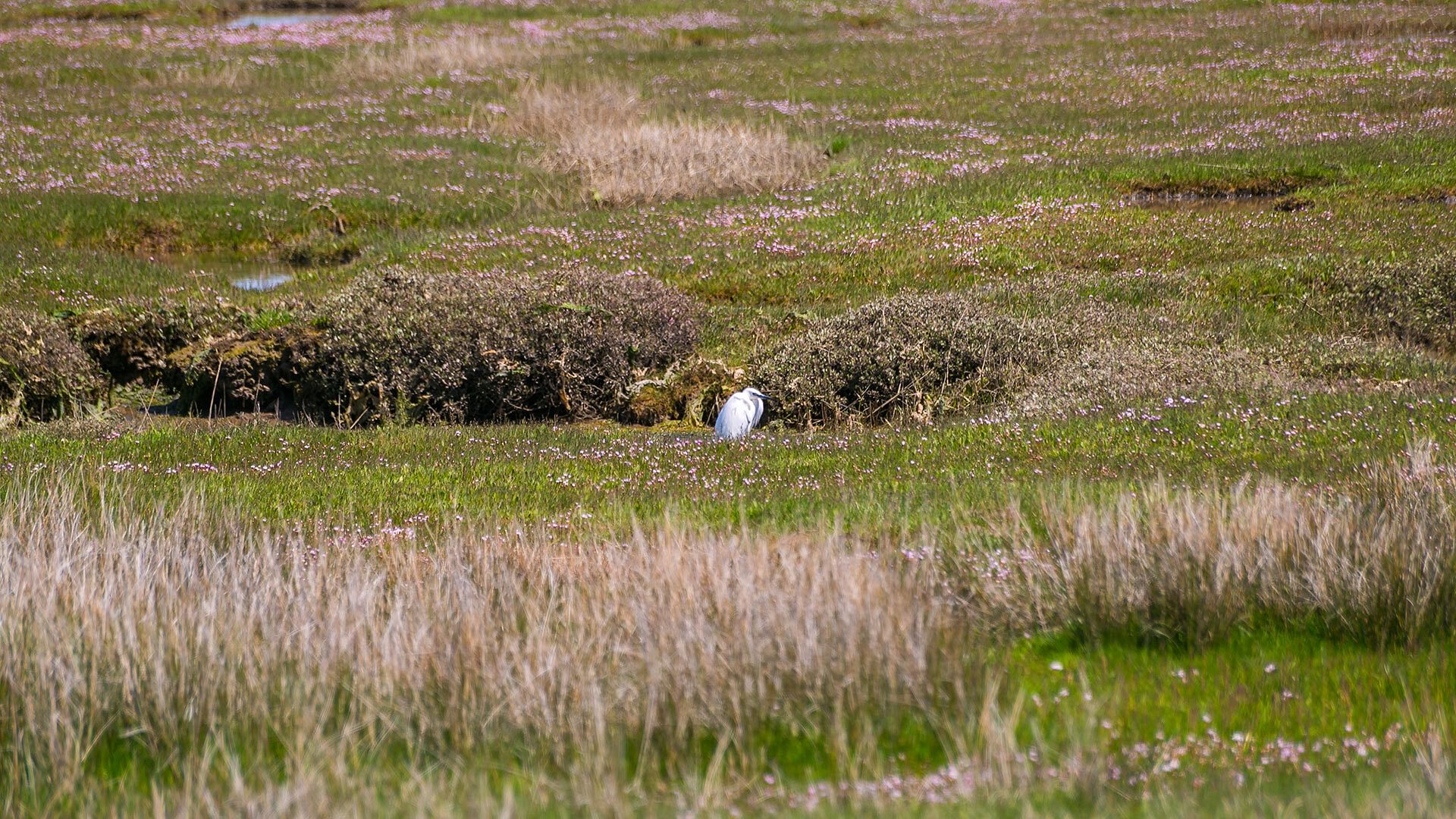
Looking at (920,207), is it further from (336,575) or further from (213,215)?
(336,575)

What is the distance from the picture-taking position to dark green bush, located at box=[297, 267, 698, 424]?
12766mm

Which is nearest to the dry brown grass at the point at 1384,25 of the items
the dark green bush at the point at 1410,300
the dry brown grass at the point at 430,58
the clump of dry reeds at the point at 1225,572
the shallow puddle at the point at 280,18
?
the dark green bush at the point at 1410,300

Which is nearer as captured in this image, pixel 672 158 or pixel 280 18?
pixel 672 158

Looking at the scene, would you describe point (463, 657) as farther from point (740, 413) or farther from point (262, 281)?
point (262, 281)

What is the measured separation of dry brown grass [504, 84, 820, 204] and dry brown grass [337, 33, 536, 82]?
8925mm

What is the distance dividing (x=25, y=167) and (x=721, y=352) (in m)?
14.8

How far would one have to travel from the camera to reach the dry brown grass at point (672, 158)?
2027cm

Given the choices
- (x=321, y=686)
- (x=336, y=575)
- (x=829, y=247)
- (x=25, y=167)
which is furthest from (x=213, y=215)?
(x=321, y=686)

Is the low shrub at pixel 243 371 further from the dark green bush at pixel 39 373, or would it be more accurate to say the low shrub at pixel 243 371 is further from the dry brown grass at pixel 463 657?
the dry brown grass at pixel 463 657

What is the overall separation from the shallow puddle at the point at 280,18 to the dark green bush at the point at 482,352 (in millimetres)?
33266

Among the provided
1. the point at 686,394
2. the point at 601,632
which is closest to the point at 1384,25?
the point at 686,394

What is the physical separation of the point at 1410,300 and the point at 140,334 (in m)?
13.8

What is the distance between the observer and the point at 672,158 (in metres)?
20.9

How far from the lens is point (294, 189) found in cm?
2061
